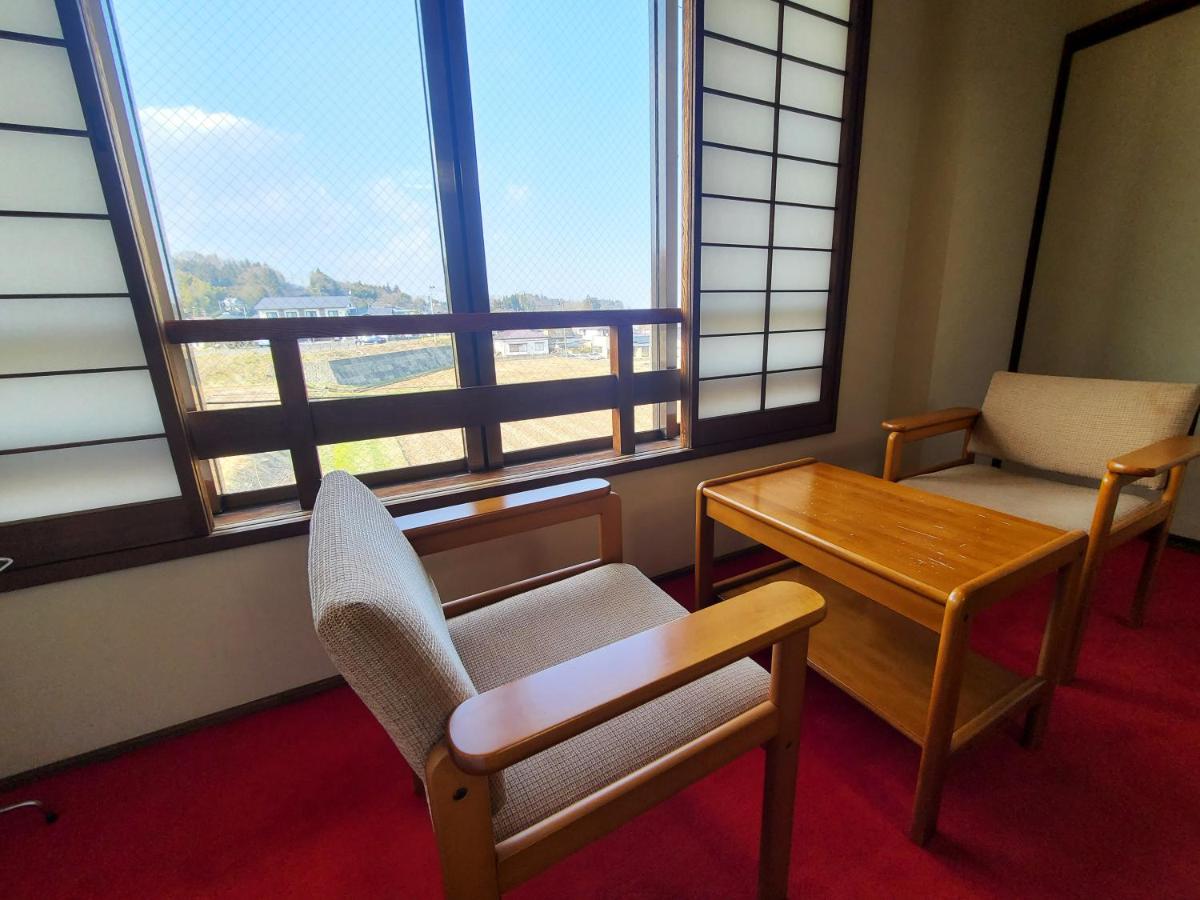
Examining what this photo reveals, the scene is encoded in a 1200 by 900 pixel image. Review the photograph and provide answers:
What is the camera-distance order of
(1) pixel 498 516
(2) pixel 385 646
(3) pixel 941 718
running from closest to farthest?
1. (2) pixel 385 646
2. (3) pixel 941 718
3. (1) pixel 498 516

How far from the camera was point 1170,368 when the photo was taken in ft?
6.64

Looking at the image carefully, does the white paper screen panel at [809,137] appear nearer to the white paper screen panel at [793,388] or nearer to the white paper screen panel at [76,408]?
the white paper screen panel at [793,388]

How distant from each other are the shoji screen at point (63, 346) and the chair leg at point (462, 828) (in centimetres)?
110

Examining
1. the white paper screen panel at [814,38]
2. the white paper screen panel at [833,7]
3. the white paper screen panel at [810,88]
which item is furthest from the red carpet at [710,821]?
the white paper screen panel at [833,7]

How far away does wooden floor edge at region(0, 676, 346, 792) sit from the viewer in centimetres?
118

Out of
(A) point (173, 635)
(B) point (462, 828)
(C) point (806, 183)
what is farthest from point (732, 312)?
(A) point (173, 635)

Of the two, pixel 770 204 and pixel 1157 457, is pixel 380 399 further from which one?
pixel 1157 457

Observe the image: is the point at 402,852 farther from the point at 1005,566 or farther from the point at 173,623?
the point at 1005,566

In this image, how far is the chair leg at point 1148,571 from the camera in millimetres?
1531

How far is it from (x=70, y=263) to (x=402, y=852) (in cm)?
146

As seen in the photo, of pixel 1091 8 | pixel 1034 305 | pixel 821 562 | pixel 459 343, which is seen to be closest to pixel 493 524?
pixel 459 343

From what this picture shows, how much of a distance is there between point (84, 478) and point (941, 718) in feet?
6.33

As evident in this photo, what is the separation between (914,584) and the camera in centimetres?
93

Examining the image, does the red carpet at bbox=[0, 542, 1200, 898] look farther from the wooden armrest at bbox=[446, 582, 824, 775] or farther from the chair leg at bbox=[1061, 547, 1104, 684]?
the wooden armrest at bbox=[446, 582, 824, 775]
